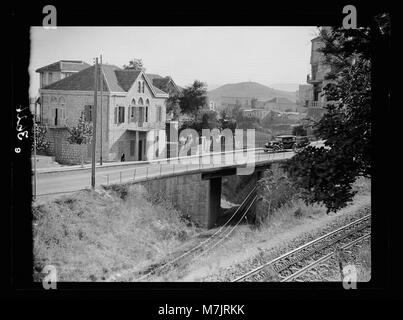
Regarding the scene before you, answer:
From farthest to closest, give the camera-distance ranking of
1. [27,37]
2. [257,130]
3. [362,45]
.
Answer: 1. [257,130]
2. [362,45]
3. [27,37]

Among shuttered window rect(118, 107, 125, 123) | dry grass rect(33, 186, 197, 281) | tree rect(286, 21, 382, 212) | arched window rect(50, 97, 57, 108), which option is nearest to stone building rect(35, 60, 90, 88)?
arched window rect(50, 97, 57, 108)

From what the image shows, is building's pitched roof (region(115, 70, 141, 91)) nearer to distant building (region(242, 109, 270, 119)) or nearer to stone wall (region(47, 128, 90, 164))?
stone wall (region(47, 128, 90, 164))

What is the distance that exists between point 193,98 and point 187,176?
971 millimetres

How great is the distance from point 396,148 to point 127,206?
9.17 ft

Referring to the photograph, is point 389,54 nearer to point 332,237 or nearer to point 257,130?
point 257,130

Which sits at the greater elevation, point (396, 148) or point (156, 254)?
point (396, 148)

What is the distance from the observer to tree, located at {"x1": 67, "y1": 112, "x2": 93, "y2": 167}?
4.52 m

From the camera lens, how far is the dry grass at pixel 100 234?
165 inches

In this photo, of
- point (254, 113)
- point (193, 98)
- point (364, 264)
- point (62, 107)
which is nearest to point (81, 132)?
point (62, 107)

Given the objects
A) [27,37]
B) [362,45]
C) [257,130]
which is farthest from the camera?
[257,130]

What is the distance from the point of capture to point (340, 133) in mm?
4699

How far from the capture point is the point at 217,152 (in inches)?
190

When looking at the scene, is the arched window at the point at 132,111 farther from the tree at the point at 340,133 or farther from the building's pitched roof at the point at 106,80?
A: the tree at the point at 340,133
